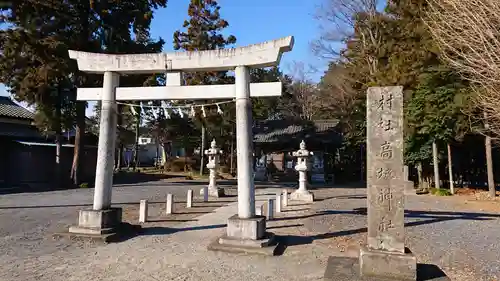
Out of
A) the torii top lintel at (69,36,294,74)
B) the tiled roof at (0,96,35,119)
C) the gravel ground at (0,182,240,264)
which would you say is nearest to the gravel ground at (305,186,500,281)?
the torii top lintel at (69,36,294,74)

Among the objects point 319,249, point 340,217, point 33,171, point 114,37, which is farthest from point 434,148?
point 33,171

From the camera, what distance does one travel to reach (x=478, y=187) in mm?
23234

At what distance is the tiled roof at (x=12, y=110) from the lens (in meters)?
22.1

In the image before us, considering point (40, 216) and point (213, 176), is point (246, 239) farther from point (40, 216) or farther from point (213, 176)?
point (213, 176)

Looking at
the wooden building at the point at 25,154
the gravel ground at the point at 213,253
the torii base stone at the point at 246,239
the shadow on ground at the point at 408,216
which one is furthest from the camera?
the wooden building at the point at 25,154

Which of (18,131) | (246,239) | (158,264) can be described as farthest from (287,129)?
(158,264)

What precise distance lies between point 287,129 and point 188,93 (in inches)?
915

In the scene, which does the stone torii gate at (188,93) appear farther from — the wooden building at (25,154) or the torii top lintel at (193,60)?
the wooden building at (25,154)

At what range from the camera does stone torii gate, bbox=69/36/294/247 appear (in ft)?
24.2

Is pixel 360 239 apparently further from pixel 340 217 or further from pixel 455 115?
pixel 455 115

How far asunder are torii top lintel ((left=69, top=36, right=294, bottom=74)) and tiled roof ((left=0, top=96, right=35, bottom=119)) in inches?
683

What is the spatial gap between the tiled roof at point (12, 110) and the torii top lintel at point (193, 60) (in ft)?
56.9

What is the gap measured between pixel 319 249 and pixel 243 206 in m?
1.91

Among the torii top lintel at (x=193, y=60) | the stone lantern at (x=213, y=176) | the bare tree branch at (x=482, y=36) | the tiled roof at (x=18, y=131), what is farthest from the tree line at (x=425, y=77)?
the tiled roof at (x=18, y=131)
